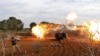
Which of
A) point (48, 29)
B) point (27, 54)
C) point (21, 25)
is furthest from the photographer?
point (21, 25)

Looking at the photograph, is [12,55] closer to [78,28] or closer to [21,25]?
[78,28]

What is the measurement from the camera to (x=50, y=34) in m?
62.2

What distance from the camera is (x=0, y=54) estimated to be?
29.2 meters

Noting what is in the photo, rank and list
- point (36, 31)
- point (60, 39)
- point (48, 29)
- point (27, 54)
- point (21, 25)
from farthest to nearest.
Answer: point (21, 25)
point (48, 29)
point (36, 31)
point (60, 39)
point (27, 54)

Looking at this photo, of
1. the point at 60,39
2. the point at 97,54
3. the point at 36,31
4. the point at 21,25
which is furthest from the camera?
the point at 21,25

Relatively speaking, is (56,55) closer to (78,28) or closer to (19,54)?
(19,54)

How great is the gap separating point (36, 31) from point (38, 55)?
1293 inches

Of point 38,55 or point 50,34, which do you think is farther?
point 50,34

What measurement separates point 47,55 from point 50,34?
34348 millimetres

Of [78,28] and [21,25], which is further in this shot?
[21,25]

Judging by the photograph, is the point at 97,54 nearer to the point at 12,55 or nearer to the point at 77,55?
the point at 77,55

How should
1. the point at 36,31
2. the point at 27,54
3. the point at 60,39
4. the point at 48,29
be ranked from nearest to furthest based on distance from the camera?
the point at 27,54 → the point at 60,39 → the point at 36,31 → the point at 48,29

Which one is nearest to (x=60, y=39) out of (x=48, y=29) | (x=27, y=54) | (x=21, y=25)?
(x=27, y=54)

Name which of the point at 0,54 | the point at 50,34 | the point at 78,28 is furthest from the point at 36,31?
the point at 0,54
